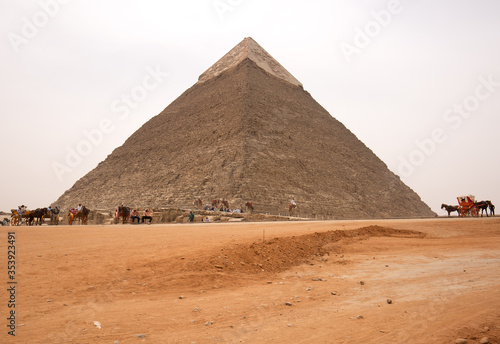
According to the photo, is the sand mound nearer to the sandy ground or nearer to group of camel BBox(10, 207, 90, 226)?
the sandy ground

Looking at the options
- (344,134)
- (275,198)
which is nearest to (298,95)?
(344,134)

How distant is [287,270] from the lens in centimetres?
523

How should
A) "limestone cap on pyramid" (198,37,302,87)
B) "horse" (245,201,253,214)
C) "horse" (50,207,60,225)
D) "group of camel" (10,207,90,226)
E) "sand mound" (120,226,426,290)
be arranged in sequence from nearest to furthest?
1. "sand mound" (120,226,426,290)
2. "group of camel" (10,207,90,226)
3. "horse" (50,207,60,225)
4. "horse" (245,201,253,214)
5. "limestone cap on pyramid" (198,37,302,87)

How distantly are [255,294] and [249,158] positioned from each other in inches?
1150

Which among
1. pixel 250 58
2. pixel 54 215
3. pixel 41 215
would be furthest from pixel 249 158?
pixel 250 58

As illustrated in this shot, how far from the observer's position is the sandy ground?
9.09 feet

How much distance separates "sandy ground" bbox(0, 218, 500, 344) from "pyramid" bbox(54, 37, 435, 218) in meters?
22.1

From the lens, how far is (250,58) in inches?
2007

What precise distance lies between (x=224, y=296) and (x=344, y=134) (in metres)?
51.5

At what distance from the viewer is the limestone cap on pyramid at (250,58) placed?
172 ft

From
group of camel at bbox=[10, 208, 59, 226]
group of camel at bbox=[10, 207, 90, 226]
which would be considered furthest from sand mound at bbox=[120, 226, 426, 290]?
group of camel at bbox=[10, 208, 59, 226]

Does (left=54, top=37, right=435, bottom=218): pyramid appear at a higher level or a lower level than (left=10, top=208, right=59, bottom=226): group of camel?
higher

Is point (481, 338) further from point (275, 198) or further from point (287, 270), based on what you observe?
point (275, 198)

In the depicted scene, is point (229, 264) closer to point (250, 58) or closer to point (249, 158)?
point (249, 158)
